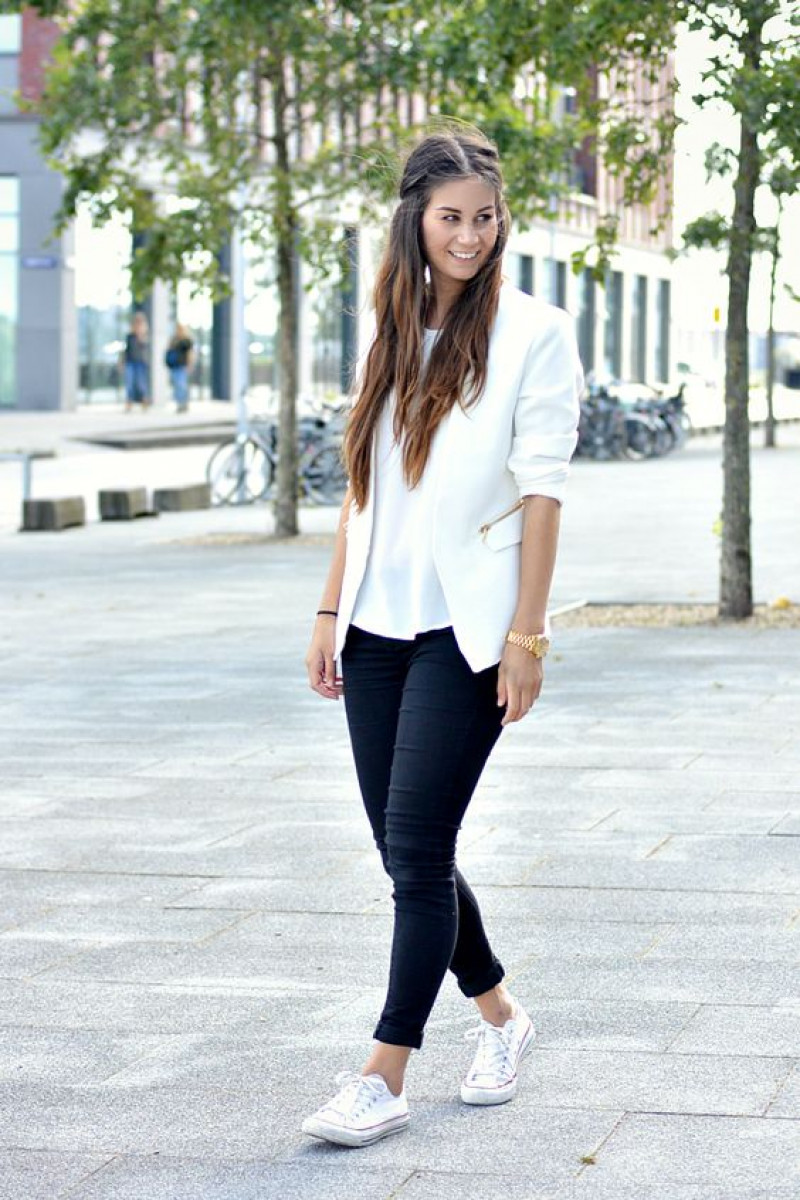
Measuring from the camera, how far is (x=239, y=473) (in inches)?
962

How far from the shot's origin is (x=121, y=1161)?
4102 mm

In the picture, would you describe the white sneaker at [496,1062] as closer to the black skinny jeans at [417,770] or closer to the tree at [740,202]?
the black skinny jeans at [417,770]

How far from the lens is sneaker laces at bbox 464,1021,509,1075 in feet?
14.6

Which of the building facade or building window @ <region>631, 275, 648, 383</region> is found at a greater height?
building window @ <region>631, 275, 648, 383</region>

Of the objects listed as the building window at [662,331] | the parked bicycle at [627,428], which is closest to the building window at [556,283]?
the building window at [662,331]

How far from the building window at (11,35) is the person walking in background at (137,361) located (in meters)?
5.40

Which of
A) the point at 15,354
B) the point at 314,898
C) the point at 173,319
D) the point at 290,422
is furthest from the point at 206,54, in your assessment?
the point at 173,319

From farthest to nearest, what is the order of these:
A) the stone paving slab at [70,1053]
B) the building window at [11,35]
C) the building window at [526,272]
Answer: the building window at [526,272] < the building window at [11,35] < the stone paving slab at [70,1053]

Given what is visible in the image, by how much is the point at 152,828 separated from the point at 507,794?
1.23 metres

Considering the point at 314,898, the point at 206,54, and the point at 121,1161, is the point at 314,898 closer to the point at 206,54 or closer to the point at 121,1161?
the point at 121,1161

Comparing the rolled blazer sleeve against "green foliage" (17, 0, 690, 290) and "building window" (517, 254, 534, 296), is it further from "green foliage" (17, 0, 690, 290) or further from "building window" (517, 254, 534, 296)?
"building window" (517, 254, 534, 296)

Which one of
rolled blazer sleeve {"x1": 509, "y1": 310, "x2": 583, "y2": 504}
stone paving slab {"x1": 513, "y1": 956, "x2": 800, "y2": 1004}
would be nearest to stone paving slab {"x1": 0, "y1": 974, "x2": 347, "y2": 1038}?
stone paving slab {"x1": 513, "y1": 956, "x2": 800, "y2": 1004}

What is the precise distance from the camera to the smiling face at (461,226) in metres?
4.26

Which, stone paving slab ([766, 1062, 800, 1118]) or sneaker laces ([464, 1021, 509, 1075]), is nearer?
stone paving slab ([766, 1062, 800, 1118])
